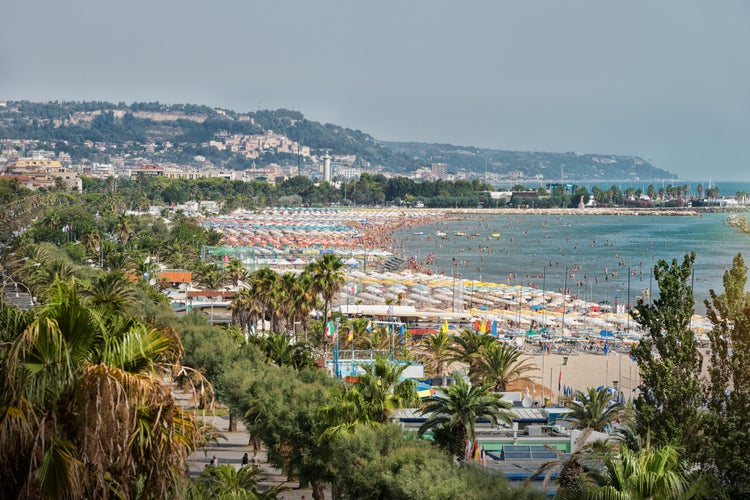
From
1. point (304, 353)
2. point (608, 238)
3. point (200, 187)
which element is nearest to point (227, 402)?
point (304, 353)

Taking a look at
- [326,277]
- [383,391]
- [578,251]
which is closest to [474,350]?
[326,277]

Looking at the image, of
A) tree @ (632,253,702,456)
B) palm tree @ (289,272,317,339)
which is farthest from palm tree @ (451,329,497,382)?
tree @ (632,253,702,456)

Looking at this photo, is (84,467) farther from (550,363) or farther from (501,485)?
(550,363)

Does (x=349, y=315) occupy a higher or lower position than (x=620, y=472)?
lower

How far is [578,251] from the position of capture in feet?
360

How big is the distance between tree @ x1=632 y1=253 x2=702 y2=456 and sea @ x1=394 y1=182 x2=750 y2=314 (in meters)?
38.7

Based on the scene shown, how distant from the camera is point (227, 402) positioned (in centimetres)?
2234

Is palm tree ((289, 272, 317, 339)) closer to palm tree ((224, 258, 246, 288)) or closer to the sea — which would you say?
palm tree ((224, 258, 246, 288))

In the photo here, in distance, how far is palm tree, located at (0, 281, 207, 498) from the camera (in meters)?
6.30

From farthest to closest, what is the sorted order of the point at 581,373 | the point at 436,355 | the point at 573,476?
1. the point at 581,373
2. the point at 436,355
3. the point at 573,476

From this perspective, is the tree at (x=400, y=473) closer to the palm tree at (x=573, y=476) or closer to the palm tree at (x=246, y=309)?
the palm tree at (x=573, y=476)

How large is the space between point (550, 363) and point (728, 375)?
1144 inches

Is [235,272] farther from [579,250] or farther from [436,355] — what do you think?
[579,250]

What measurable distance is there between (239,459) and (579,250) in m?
92.9
